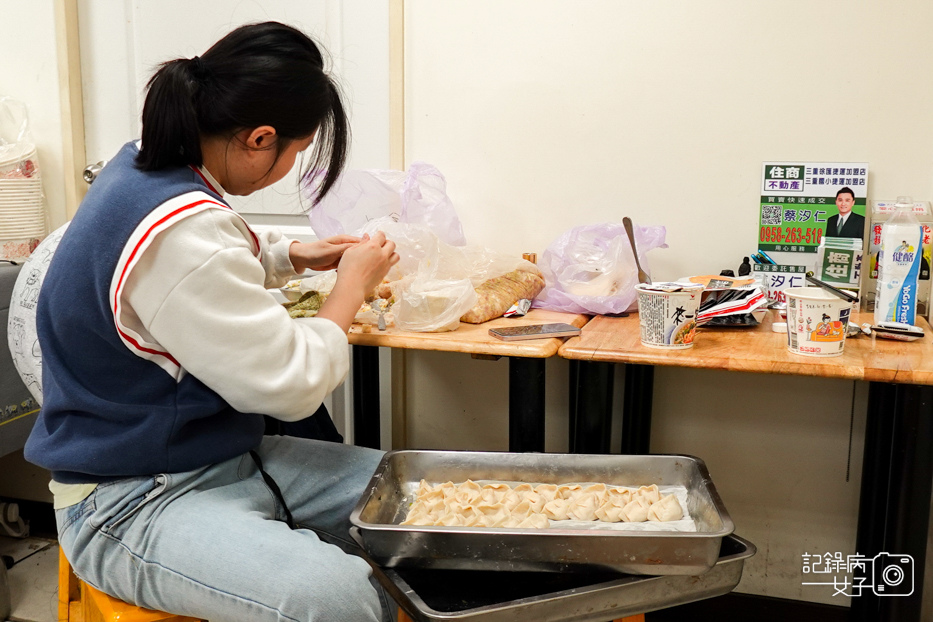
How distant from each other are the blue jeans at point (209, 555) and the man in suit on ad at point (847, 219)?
1.38 m

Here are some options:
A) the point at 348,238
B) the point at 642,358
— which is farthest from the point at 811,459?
the point at 348,238

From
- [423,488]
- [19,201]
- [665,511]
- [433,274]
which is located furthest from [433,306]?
[19,201]

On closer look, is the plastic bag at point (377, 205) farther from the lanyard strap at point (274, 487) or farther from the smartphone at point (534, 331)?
the lanyard strap at point (274, 487)

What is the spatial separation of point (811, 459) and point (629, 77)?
111 cm

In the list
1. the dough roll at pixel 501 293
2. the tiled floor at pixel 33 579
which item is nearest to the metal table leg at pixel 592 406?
the dough roll at pixel 501 293

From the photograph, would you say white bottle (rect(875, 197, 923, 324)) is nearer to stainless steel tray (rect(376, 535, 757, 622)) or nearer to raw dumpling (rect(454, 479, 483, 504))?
stainless steel tray (rect(376, 535, 757, 622))

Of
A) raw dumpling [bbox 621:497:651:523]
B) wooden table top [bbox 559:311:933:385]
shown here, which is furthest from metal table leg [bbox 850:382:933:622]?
raw dumpling [bbox 621:497:651:523]

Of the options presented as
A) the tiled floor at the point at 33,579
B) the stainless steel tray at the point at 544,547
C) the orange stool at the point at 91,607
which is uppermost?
the stainless steel tray at the point at 544,547

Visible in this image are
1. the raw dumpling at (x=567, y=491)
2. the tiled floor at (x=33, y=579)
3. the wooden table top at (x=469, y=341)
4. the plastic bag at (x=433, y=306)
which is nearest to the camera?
the raw dumpling at (x=567, y=491)

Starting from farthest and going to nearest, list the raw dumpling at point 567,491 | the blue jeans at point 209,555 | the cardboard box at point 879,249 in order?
the cardboard box at point 879,249 < the raw dumpling at point 567,491 < the blue jeans at point 209,555

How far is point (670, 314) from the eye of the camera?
1435 millimetres

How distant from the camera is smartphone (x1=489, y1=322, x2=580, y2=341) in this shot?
1.52 meters

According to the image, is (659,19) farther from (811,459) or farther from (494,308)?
(811,459)

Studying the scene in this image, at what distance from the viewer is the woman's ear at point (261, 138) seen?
119 cm
